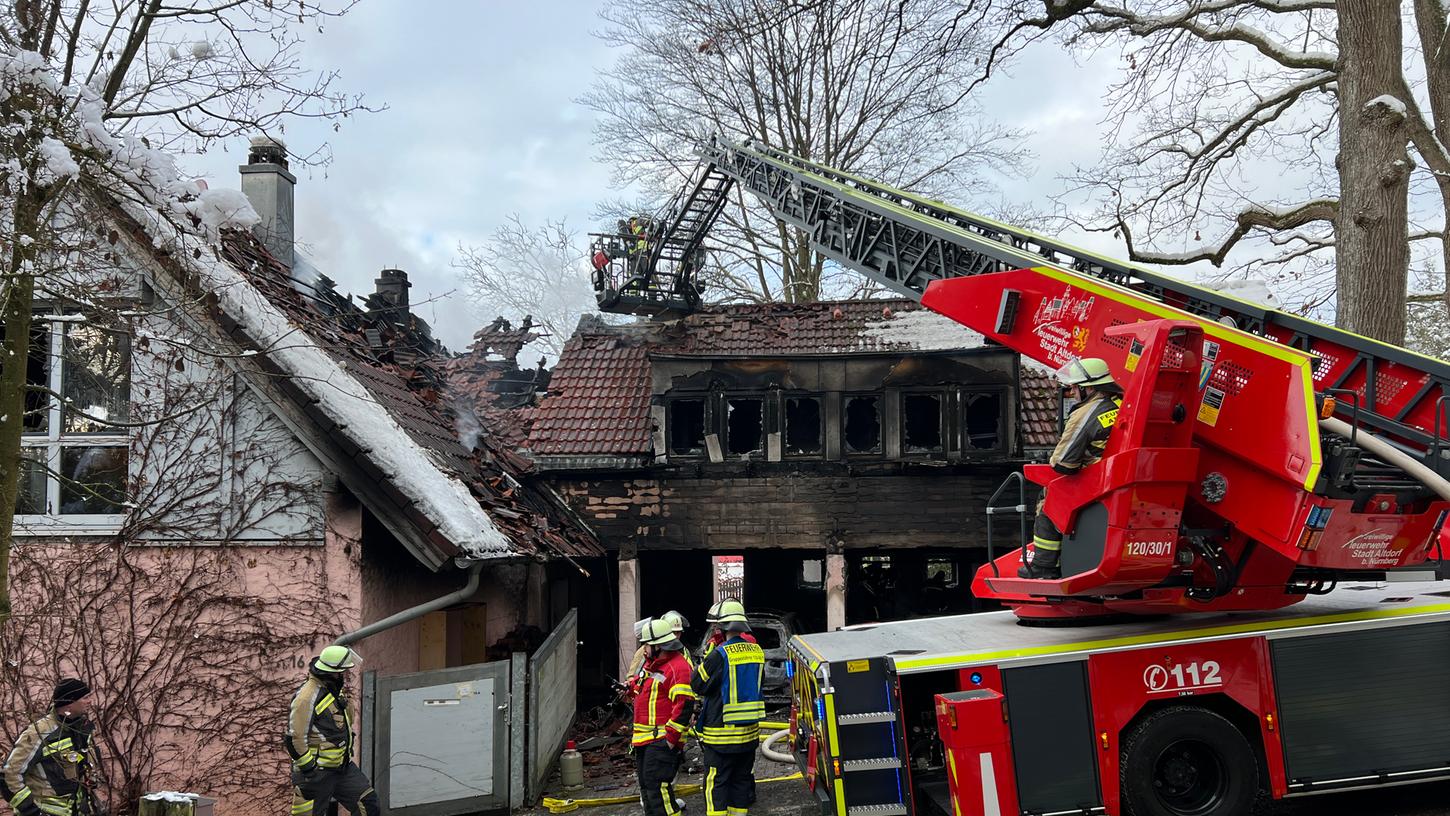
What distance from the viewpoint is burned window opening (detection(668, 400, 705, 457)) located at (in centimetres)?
1520

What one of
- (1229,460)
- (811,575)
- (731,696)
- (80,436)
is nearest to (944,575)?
(811,575)

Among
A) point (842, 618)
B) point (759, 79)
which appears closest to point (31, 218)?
point (842, 618)

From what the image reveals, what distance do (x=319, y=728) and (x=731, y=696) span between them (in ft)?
9.93

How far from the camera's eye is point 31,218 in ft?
17.8

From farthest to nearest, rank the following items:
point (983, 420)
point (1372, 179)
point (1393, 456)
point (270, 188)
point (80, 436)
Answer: point (983, 420)
point (270, 188)
point (1372, 179)
point (80, 436)
point (1393, 456)

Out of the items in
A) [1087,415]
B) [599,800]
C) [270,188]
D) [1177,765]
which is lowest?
[599,800]

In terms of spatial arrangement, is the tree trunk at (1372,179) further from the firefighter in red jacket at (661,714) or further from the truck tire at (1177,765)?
the firefighter in red jacket at (661,714)

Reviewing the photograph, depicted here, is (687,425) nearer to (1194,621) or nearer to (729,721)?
(729,721)

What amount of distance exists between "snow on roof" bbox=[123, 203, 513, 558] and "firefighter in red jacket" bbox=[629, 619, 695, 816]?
201 cm

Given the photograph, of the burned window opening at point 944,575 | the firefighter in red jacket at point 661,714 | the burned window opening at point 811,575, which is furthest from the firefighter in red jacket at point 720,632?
the burned window opening at point 811,575

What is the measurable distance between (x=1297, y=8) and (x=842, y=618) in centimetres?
994

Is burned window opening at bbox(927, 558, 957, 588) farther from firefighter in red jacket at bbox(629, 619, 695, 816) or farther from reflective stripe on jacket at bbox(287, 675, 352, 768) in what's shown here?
reflective stripe on jacket at bbox(287, 675, 352, 768)

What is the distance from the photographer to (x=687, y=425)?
15336mm

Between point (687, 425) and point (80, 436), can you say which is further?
point (687, 425)
